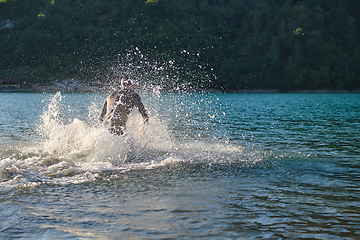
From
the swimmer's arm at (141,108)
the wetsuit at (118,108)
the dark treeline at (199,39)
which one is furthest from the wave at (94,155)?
the dark treeline at (199,39)

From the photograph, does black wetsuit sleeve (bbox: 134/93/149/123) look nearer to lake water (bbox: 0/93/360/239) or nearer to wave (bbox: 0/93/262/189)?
wave (bbox: 0/93/262/189)

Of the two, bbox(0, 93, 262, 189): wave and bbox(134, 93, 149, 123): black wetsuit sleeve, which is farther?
bbox(134, 93, 149, 123): black wetsuit sleeve

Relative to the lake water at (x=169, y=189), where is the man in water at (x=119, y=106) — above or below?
above

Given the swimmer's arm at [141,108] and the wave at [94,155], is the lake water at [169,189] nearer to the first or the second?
the wave at [94,155]

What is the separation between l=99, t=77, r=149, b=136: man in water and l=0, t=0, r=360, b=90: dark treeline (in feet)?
363

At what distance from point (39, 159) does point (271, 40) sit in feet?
474

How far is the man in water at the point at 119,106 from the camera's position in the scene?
10.4 metres

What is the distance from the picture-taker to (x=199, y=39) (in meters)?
138

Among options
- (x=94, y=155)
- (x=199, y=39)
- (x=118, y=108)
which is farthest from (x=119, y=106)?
(x=199, y=39)

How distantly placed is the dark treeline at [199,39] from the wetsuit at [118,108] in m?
111

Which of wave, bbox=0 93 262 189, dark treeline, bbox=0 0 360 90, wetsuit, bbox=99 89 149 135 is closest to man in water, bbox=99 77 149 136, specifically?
wetsuit, bbox=99 89 149 135

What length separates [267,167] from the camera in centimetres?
952

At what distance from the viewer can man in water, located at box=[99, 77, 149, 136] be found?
1045cm

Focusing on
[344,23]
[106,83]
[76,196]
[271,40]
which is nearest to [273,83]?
[271,40]
